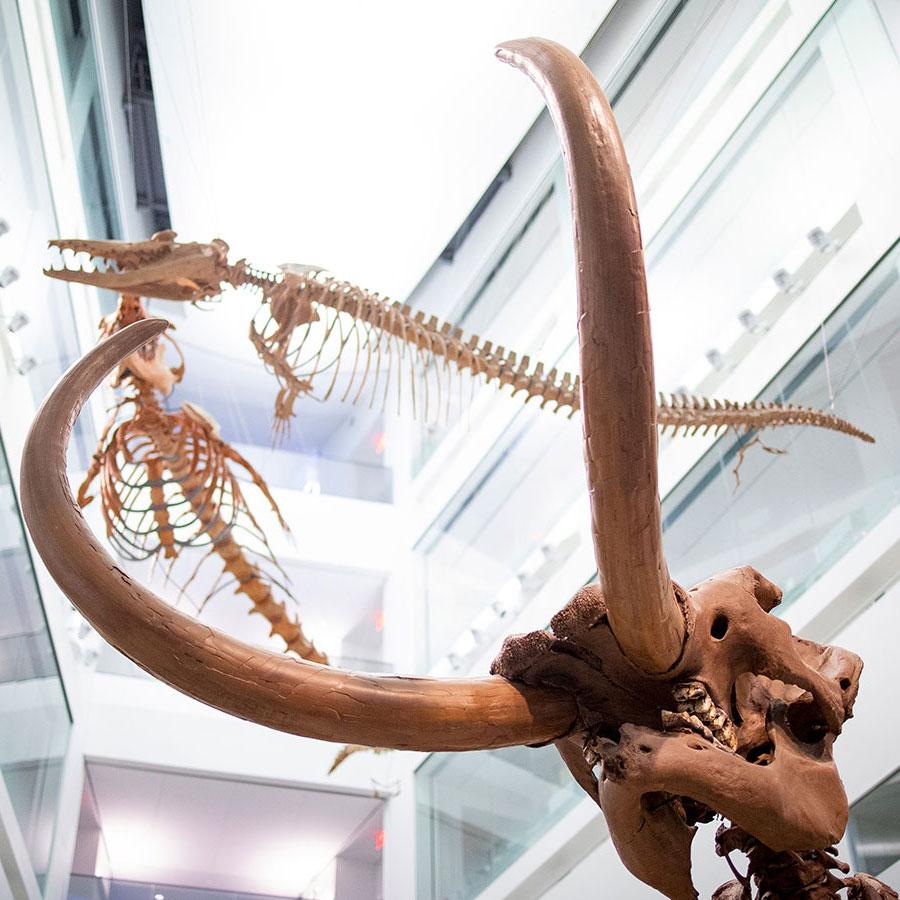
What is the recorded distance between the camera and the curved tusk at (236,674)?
1.38 m

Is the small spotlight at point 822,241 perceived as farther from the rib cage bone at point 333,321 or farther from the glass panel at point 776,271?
the rib cage bone at point 333,321

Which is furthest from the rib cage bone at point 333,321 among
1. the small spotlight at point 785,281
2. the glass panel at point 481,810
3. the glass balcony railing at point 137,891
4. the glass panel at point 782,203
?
the glass balcony railing at point 137,891

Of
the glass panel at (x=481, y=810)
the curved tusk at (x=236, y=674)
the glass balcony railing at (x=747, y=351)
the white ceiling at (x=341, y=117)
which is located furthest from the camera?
the white ceiling at (x=341, y=117)

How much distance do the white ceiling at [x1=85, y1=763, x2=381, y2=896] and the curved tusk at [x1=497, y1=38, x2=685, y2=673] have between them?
25.8 ft

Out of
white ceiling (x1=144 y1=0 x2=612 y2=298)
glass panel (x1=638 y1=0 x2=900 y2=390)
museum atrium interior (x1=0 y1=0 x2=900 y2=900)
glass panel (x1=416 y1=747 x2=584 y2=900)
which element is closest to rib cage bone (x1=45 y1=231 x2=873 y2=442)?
museum atrium interior (x1=0 y1=0 x2=900 y2=900)

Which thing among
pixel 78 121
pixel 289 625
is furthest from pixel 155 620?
pixel 78 121

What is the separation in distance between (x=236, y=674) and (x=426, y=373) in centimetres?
391

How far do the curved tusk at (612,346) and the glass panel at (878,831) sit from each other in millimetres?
2686

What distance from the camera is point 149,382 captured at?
18.3 feet

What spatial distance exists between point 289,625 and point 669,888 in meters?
3.92

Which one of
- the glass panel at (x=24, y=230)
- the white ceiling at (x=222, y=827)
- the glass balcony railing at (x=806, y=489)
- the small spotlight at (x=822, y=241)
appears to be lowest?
the glass balcony railing at (x=806, y=489)

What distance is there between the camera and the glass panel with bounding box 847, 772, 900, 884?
3670mm

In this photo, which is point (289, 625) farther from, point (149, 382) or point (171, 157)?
point (171, 157)

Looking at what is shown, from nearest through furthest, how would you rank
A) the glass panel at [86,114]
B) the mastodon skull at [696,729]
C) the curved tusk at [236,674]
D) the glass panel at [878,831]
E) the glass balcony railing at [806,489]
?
1. the curved tusk at [236,674]
2. the mastodon skull at [696,729]
3. the glass panel at [878,831]
4. the glass balcony railing at [806,489]
5. the glass panel at [86,114]
